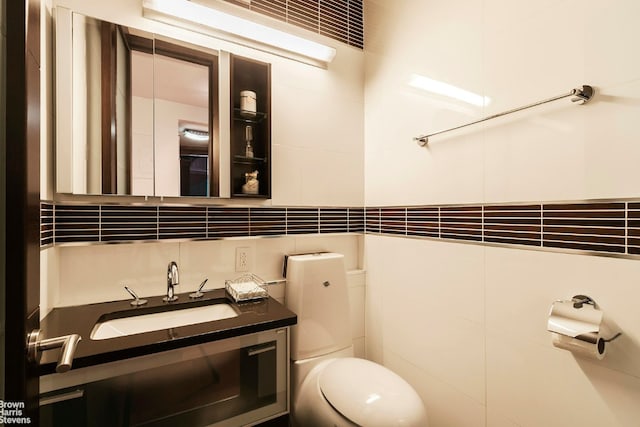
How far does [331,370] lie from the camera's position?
4.11 feet

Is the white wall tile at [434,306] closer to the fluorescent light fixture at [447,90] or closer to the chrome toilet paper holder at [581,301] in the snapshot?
the chrome toilet paper holder at [581,301]

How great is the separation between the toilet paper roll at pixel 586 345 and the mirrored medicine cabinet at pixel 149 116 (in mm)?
1225

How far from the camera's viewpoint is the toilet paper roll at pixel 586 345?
0.77 meters

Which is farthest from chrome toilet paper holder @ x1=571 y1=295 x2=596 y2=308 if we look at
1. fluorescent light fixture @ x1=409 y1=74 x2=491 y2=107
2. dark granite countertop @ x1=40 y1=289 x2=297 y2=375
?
dark granite countertop @ x1=40 y1=289 x2=297 y2=375

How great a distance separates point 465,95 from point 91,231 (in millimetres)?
1580

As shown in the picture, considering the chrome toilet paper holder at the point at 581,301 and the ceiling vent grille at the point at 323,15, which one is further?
the ceiling vent grille at the point at 323,15

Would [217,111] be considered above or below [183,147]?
above

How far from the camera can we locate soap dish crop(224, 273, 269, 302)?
1306 millimetres

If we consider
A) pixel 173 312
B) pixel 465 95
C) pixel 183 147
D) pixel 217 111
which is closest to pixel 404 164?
pixel 465 95

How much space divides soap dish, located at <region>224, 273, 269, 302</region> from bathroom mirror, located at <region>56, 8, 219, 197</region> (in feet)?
1.42

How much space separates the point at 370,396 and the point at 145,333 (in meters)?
0.79

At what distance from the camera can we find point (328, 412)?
1123mm

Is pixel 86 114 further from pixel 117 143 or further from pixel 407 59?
pixel 407 59

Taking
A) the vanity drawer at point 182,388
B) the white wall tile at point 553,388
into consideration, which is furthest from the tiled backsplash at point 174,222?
the white wall tile at point 553,388
